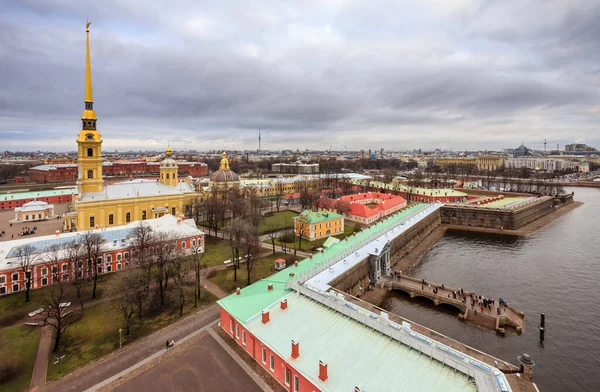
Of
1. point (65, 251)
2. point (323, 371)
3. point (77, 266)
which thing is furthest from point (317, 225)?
point (323, 371)

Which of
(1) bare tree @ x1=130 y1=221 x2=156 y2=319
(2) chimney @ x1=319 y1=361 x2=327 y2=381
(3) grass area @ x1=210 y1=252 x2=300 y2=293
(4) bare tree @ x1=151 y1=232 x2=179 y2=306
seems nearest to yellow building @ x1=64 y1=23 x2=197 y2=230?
(1) bare tree @ x1=130 y1=221 x2=156 y2=319

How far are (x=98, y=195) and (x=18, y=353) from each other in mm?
34644

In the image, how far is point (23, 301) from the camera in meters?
29.0

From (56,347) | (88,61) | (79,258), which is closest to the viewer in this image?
(56,347)

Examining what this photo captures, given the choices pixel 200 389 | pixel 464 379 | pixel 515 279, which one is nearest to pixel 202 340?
pixel 200 389

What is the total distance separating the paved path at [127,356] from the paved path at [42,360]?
781 mm

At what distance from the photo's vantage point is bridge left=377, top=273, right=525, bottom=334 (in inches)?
1146

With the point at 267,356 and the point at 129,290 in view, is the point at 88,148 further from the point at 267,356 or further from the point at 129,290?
the point at 267,356

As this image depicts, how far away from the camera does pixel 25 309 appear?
2755 centimetres

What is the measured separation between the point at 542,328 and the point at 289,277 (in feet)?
76.6

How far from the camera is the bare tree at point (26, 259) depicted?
96.5 ft

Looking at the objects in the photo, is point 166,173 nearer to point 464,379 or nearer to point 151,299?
point 151,299

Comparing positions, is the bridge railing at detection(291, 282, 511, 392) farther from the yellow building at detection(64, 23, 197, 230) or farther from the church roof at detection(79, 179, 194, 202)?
the church roof at detection(79, 179, 194, 202)

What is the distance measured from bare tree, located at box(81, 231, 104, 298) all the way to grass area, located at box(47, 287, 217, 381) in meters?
4.52
